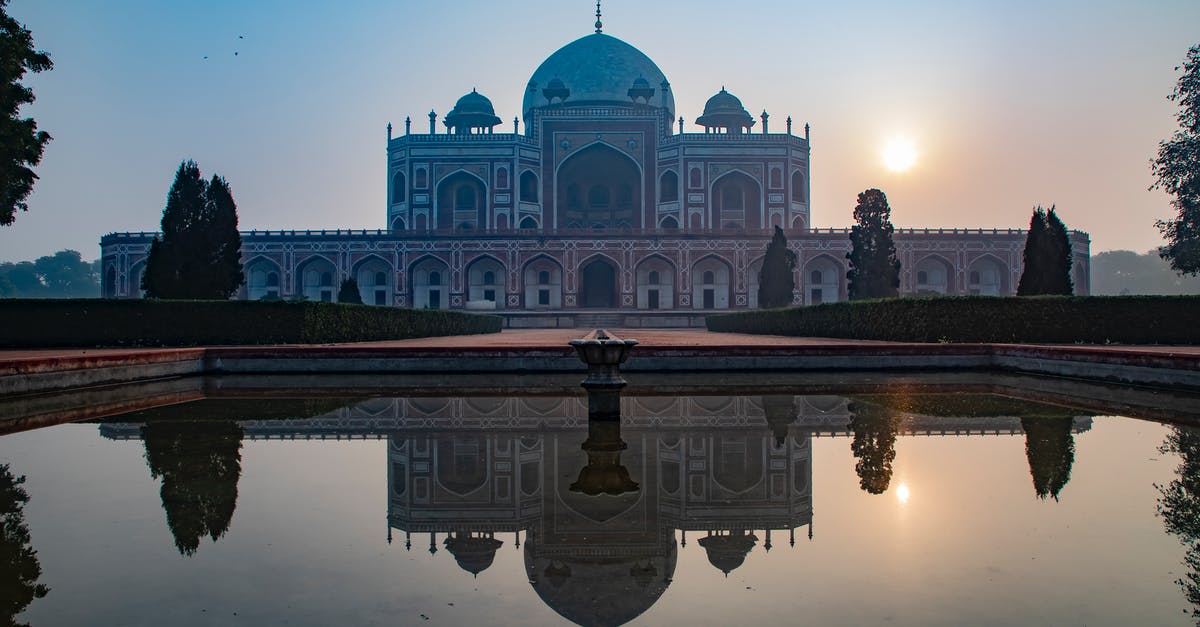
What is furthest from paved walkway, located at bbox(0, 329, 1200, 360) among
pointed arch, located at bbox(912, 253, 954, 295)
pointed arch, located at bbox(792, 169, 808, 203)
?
pointed arch, located at bbox(792, 169, 808, 203)

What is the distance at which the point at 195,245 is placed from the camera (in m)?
16.8

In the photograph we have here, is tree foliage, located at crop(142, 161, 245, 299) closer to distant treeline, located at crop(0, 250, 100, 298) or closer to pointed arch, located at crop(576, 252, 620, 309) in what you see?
pointed arch, located at crop(576, 252, 620, 309)

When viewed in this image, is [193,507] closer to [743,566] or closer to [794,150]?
[743,566]

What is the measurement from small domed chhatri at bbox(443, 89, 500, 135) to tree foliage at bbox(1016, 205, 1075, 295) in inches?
1340

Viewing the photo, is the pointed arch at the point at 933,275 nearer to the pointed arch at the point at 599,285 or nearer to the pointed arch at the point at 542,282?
the pointed arch at the point at 599,285

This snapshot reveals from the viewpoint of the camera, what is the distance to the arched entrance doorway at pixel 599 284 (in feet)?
136


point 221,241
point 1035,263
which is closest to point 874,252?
point 1035,263

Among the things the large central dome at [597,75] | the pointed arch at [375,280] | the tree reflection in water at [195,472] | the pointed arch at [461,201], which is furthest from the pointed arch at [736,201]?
the tree reflection in water at [195,472]

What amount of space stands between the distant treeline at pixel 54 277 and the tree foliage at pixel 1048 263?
7115 centimetres

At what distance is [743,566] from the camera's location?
8.21 ft

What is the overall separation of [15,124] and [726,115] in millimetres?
37256

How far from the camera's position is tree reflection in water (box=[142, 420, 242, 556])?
2.99 meters

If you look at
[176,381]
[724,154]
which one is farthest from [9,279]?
[176,381]

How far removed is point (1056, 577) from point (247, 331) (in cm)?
1336
